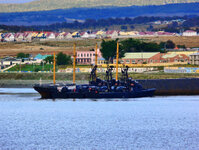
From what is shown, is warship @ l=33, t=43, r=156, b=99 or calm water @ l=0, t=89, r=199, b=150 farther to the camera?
warship @ l=33, t=43, r=156, b=99

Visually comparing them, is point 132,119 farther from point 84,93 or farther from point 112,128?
point 84,93

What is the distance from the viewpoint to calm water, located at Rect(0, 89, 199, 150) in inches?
2328

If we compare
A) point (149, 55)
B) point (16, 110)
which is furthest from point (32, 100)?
point (149, 55)

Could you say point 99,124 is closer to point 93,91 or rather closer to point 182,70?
point 93,91

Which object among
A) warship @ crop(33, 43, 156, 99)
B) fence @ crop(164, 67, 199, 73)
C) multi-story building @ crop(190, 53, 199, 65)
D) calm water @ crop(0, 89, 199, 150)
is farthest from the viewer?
multi-story building @ crop(190, 53, 199, 65)

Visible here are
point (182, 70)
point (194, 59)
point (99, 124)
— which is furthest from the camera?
point (194, 59)

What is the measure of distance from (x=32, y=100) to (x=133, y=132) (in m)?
42.1

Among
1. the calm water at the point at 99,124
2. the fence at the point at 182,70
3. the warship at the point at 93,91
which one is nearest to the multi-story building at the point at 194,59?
the fence at the point at 182,70

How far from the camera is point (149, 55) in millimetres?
192750

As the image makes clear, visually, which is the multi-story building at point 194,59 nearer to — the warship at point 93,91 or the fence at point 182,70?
the fence at point 182,70

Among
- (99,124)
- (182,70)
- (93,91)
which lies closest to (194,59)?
(182,70)

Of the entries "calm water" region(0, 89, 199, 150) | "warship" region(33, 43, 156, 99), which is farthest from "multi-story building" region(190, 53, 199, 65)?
"calm water" region(0, 89, 199, 150)

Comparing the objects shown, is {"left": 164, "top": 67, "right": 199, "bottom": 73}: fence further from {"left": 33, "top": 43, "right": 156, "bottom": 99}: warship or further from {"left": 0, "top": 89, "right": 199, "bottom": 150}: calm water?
{"left": 0, "top": 89, "right": 199, "bottom": 150}: calm water

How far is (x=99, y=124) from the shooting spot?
72.3 meters
